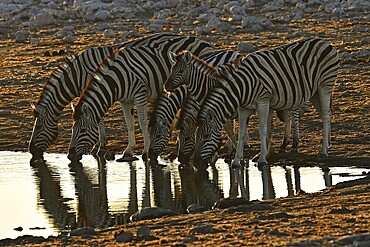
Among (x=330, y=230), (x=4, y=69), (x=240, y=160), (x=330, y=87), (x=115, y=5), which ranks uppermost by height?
(x=115, y=5)

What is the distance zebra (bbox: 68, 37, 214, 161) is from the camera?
1599cm

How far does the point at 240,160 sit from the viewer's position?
15.1 meters

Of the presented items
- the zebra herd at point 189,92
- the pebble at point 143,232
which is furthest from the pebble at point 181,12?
the pebble at point 143,232

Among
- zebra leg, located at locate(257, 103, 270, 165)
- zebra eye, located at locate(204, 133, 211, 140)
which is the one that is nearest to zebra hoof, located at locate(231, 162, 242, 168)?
zebra leg, located at locate(257, 103, 270, 165)

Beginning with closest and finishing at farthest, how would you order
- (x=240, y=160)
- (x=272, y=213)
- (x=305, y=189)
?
(x=272, y=213) → (x=305, y=189) → (x=240, y=160)

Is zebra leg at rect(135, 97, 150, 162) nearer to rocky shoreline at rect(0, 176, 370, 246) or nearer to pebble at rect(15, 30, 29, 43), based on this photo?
rocky shoreline at rect(0, 176, 370, 246)

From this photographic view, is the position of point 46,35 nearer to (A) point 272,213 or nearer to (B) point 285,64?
(B) point 285,64

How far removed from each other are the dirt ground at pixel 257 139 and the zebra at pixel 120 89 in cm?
104

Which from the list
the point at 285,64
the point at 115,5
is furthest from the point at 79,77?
the point at 115,5

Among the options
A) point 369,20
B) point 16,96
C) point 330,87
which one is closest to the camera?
point 330,87

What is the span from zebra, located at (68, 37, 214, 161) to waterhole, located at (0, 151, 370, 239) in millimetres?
412

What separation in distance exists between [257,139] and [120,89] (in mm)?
2443

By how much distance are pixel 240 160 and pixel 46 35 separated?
602 inches

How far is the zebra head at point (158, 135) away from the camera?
627 inches
